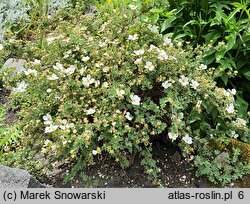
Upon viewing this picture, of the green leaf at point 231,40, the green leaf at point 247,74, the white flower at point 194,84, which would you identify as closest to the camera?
the white flower at point 194,84

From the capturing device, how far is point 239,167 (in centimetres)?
341

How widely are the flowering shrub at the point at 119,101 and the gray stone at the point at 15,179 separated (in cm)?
23

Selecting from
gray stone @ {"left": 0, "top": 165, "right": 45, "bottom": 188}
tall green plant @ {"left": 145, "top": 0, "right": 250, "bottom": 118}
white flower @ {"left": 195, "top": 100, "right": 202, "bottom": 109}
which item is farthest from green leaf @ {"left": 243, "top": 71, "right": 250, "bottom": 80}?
gray stone @ {"left": 0, "top": 165, "right": 45, "bottom": 188}

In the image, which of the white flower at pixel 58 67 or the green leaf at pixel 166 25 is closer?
the white flower at pixel 58 67

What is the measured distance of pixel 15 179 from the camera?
9.95ft

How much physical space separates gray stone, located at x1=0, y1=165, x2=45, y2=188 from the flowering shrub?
23 cm

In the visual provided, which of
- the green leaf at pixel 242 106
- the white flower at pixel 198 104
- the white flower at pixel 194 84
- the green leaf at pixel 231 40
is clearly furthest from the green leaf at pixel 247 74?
the white flower at pixel 198 104

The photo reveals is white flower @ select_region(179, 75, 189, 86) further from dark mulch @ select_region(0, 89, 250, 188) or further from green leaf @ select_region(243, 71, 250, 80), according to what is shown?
green leaf @ select_region(243, 71, 250, 80)

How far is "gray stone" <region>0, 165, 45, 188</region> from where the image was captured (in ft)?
9.89

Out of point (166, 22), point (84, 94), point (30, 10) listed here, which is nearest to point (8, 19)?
point (30, 10)

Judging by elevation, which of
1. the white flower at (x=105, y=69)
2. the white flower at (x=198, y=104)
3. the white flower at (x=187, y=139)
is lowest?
the white flower at (x=187, y=139)

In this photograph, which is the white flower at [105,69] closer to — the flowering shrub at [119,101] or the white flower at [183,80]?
the flowering shrub at [119,101]

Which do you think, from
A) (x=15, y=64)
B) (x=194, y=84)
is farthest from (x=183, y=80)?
(x=15, y=64)

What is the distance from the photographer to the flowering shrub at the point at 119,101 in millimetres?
3176
